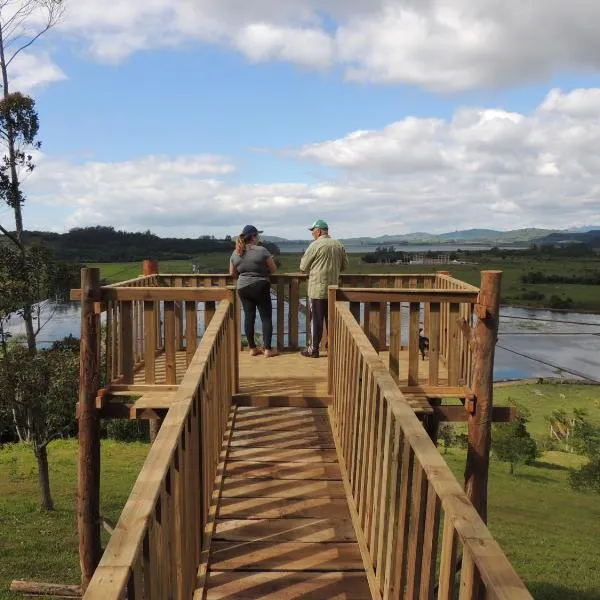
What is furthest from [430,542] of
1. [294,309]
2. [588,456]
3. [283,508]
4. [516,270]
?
[516,270]

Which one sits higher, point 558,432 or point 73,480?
point 73,480

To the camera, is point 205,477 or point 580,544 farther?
point 580,544

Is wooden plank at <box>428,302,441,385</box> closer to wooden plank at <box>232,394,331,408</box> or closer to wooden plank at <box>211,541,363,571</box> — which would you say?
wooden plank at <box>232,394,331,408</box>

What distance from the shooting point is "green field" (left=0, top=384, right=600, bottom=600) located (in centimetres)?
1909

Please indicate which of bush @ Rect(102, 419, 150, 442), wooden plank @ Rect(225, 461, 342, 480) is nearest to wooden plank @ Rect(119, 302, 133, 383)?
wooden plank @ Rect(225, 461, 342, 480)

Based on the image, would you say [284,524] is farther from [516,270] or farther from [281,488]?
[516,270]

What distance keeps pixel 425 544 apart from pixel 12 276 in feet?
61.5

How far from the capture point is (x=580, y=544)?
25.6 metres

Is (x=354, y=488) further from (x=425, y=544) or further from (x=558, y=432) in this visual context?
(x=558, y=432)

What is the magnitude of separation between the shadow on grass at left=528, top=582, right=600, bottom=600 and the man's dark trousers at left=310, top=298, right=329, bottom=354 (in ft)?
51.0

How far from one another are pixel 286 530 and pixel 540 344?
92040mm

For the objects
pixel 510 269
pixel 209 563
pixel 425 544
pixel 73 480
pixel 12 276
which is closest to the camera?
pixel 425 544

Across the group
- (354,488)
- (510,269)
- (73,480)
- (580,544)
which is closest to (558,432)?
(580,544)

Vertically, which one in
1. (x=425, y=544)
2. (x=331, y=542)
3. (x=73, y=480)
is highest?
(x=425, y=544)
